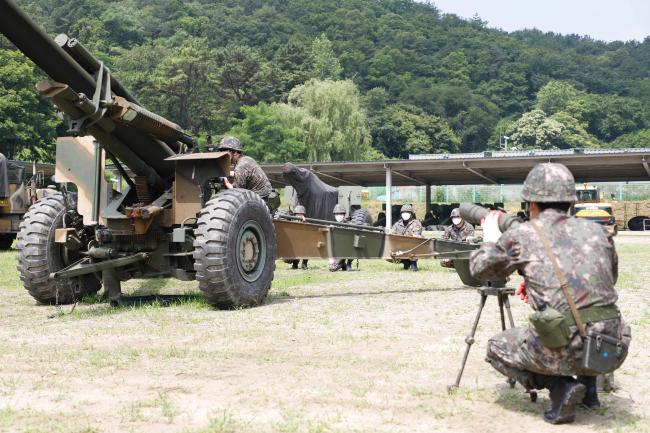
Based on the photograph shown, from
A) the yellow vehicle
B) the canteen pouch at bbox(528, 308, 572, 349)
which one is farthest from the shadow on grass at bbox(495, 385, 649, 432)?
the yellow vehicle

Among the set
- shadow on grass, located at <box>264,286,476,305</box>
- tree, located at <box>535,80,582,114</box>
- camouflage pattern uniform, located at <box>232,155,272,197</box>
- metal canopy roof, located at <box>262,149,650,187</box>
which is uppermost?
tree, located at <box>535,80,582,114</box>

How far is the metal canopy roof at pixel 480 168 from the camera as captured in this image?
1352 inches

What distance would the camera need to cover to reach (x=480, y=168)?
3794cm

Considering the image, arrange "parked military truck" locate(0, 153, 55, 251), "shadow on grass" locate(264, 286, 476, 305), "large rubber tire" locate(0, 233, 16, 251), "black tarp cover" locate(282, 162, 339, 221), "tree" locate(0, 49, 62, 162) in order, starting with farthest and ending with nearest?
"tree" locate(0, 49, 62, 162) → "large rubber tire" locate(0, 233, 16, 251) → "parked military truck" locate(0, 153, 55, 251) → "black tarp cover" locate(282, 162, 339, 221) → "shadow on grass" locate(264, 286, 476, 305)

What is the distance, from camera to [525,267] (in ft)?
14.3

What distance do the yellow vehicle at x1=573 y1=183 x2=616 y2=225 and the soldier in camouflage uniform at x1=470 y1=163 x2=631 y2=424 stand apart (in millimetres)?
26397

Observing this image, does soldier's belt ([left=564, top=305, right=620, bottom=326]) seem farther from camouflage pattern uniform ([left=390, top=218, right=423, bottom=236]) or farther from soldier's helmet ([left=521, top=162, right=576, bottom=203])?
camouflage pattern uniform ([left=390, top=218, right=423, bottom=236])

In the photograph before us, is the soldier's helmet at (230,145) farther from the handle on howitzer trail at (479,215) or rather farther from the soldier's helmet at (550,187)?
the soldier's helmet at (550,187)

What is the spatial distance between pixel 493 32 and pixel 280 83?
87533mm

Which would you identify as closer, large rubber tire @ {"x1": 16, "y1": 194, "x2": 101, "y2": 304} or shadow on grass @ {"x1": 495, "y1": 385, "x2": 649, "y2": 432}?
shadow on grass @ {"x1": 495, "y1": 385, "x2": 649, "y2": 432}

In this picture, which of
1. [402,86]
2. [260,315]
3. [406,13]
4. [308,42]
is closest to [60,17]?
[308,42]

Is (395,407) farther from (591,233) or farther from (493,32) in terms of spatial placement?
(493,32)

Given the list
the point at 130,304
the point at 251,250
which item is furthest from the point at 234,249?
the point at 130,304

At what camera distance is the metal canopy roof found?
3434 cm
